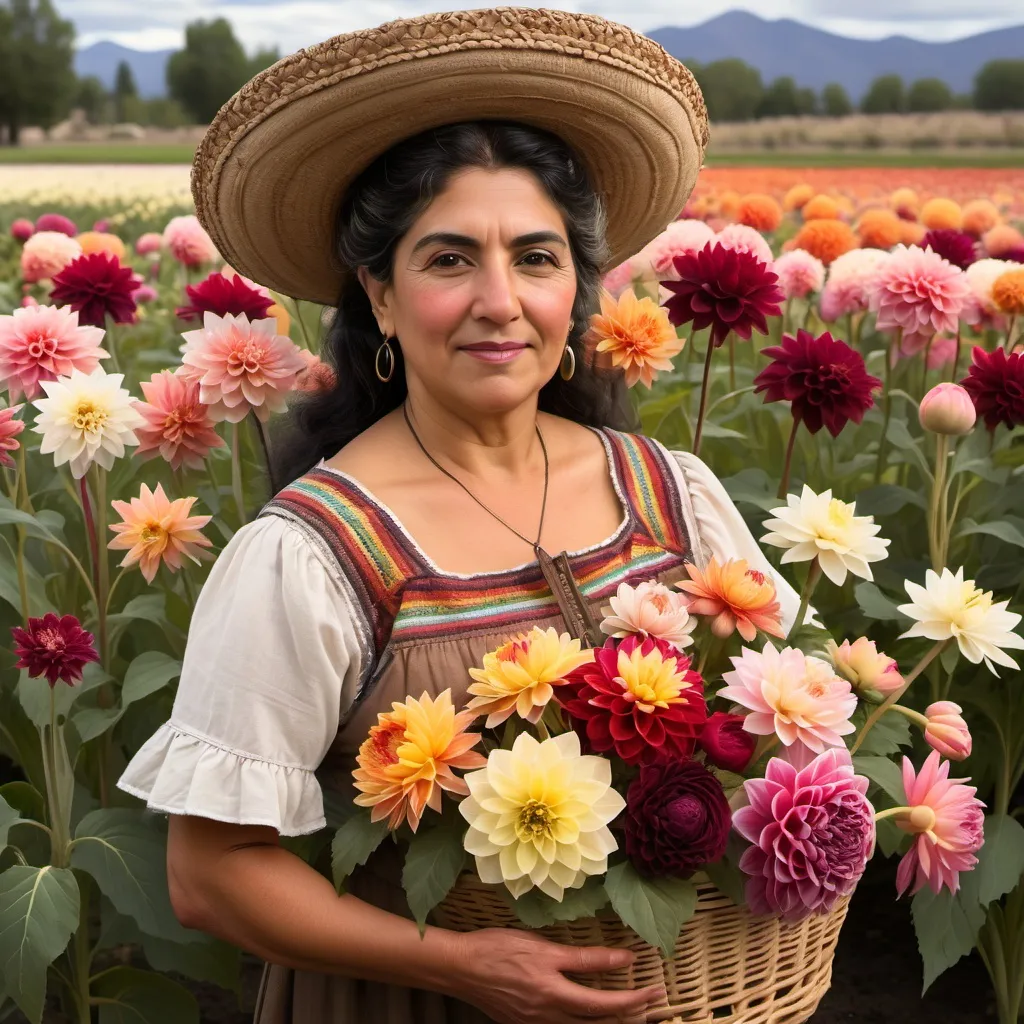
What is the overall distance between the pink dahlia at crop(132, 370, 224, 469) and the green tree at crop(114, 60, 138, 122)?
3444 inches

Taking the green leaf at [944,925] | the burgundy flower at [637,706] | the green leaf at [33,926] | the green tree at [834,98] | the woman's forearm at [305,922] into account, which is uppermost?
the green tree at [834,98]

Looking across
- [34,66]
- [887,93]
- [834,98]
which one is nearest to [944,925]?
[834,98]

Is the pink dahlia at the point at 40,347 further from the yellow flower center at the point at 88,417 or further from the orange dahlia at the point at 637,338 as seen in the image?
the orange dahlia at the point at 637,338

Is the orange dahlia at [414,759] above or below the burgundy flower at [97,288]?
below

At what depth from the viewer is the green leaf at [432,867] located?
54.7 inches

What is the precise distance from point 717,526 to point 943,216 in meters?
2.85

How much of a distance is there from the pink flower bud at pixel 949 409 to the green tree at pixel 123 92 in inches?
3456

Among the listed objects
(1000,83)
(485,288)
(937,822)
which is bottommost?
(937,822)

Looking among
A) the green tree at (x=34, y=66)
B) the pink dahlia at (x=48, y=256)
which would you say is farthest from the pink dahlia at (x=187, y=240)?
the green tree at (x=34, y=66)

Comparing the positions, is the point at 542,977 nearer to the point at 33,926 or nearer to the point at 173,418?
the point at 33,926

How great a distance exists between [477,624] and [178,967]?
0.80 m

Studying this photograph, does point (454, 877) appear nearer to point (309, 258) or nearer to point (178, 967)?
point (178, 967)

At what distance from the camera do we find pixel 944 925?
2.25m

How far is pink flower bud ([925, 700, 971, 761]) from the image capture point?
154 centimetres
